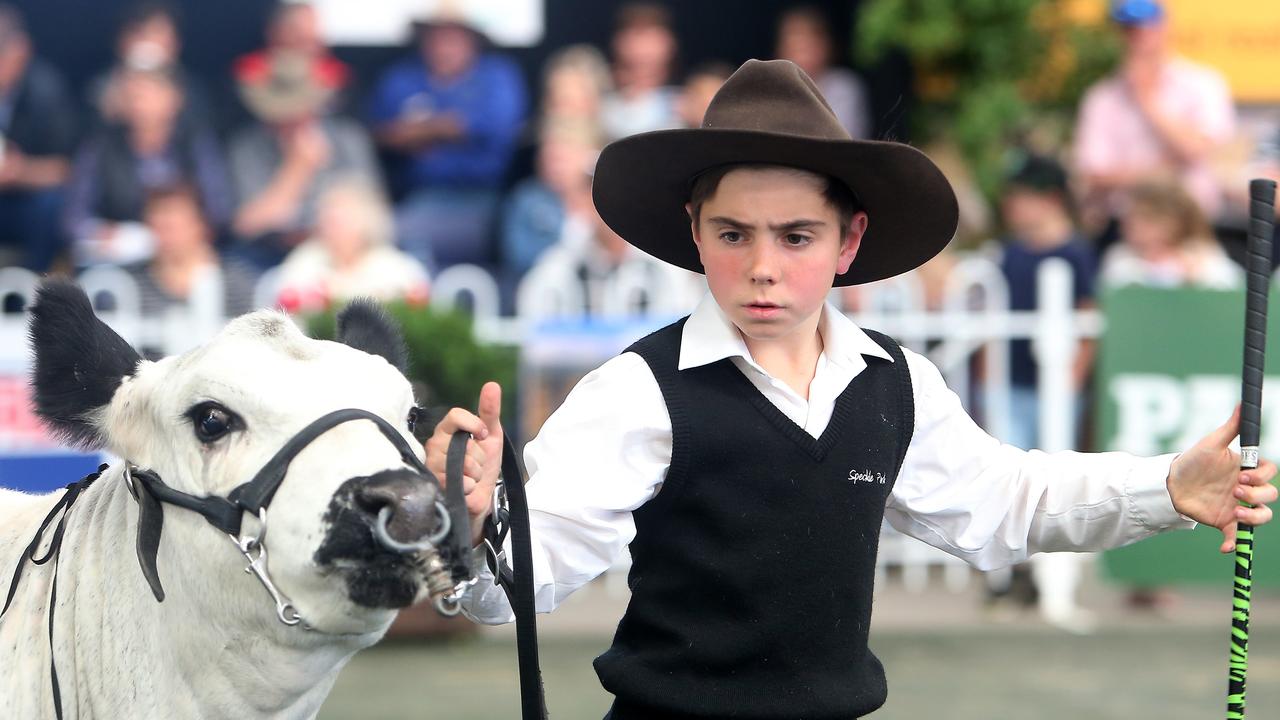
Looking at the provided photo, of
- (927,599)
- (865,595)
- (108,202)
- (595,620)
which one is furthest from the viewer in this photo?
(108,202)

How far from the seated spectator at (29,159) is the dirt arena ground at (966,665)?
3939mm

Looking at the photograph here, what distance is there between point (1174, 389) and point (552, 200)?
377 centimetres

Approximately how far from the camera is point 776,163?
2.87m

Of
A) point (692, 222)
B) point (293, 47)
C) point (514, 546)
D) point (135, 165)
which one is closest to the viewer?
point (514, 546)

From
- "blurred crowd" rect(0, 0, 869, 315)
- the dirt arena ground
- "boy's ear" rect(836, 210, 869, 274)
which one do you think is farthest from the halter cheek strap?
"blurred crowd" rect(0, 0, 869, 315)

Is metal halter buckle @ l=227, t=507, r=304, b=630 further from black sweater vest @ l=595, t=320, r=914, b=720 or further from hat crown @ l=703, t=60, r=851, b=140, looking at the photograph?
hat crown @ l=703, t=60, r=851, b=140

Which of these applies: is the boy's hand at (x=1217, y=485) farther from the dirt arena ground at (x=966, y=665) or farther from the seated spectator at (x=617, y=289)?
the seated spectator at (x=617, y=289)

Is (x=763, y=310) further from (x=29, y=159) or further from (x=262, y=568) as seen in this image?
(x=29, y=159)

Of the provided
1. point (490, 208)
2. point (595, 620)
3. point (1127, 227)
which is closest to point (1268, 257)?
point (595, 620)

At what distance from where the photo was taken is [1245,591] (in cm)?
286

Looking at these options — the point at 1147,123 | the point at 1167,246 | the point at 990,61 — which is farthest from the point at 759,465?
the point at 990,61

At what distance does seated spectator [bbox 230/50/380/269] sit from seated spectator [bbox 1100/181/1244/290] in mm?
4330

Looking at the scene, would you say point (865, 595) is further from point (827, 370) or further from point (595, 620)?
point (595, 620)

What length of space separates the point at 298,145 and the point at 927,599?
14.9 ft
